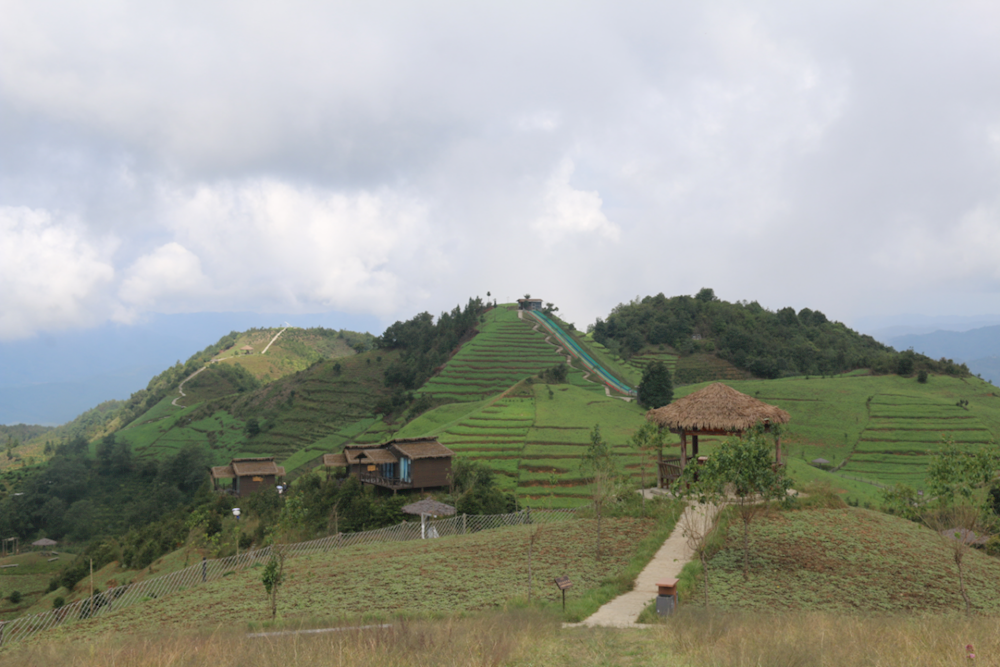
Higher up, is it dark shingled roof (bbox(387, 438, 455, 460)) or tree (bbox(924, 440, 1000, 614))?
tree (bbox(924, 440, 1000, 614))

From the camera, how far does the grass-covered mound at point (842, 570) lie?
12.3 metres

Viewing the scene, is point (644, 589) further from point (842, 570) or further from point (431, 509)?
point (431, 509)

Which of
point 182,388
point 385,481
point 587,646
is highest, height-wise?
point 182,388

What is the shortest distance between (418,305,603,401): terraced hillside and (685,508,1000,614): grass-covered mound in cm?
5723

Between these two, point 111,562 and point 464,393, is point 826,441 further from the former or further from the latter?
point 111,562

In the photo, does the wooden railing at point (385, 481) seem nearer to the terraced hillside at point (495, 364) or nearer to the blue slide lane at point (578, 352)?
the terraced hillside at point (495, 364)

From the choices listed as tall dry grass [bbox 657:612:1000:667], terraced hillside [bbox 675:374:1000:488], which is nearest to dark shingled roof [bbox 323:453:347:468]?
terraced hillside [bbox 675:374:1000:488]

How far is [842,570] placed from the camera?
14016mm

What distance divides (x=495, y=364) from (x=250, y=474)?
41.8 m

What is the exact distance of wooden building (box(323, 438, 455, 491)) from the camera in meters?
37.0

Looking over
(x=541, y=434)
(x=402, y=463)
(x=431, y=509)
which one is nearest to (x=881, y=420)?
(x=541, y=434)

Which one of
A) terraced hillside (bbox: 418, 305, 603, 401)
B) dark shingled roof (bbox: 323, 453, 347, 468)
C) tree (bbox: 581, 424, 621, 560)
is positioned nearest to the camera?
tree (bbox: 581, 424, 621, 560)

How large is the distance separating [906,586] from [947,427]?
146 ft

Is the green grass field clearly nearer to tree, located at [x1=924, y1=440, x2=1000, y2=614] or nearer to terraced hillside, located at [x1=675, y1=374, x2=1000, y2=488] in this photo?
tree, located at [x1=924, y1=440, x2=1000, y2=614]
